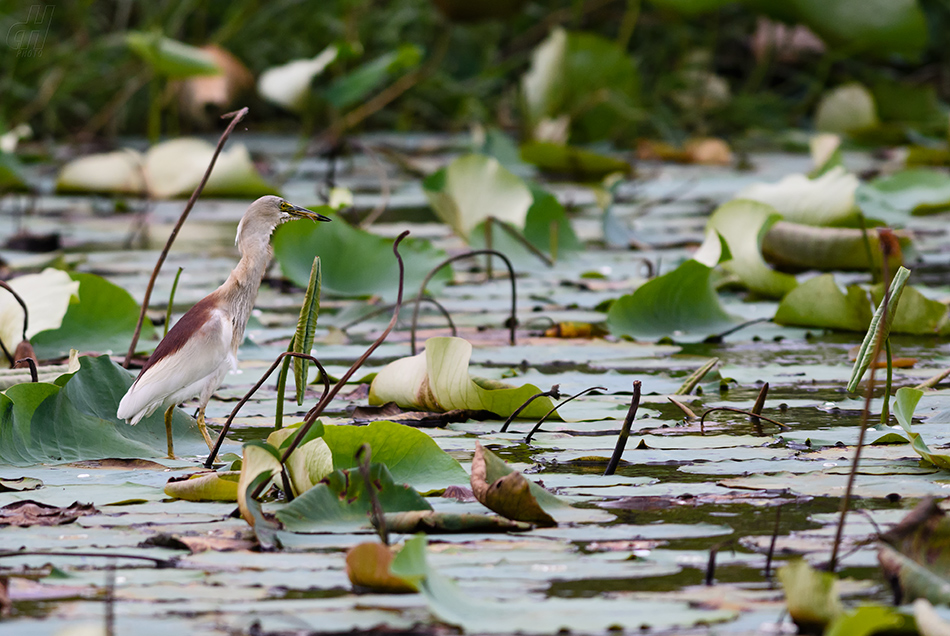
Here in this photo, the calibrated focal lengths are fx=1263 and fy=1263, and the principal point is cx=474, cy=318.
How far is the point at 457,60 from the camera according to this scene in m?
7.23

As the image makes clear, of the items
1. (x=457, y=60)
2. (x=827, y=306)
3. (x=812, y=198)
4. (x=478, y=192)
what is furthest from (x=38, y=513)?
(x=457, y=60)

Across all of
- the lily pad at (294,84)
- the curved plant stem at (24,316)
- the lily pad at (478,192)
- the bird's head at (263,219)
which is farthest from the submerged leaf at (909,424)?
the lily pad at (294,84)

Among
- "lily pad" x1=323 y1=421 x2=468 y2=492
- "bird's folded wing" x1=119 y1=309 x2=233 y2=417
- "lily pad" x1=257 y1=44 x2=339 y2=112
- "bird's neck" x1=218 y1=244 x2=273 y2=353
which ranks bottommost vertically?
"lily pad" x1=323 y1=421 x2=468 y2=492

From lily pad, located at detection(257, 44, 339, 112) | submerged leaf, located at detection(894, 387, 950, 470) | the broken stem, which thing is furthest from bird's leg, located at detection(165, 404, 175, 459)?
lily pad, located at detection(257, 44, 339, 112)

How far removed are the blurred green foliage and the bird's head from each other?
3901 millimetres

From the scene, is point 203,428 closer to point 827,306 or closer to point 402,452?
point 402,452

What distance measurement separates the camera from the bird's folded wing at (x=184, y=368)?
4.50ft

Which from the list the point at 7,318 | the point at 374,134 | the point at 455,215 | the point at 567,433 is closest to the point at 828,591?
the point at 567,433

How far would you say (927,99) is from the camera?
6.27m

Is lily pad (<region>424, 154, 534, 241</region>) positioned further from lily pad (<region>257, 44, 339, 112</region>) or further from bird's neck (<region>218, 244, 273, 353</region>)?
bird's neck (<region>218, 244, 273, 353</region>)

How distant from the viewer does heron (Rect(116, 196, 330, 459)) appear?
54.1 inches

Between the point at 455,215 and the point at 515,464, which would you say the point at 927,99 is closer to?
the point at 455,215

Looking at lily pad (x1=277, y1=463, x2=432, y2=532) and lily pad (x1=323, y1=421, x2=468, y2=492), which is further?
Result: lily pad (x1=323, y1=421, x2=468, y2=492)

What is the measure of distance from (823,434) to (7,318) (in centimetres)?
115
